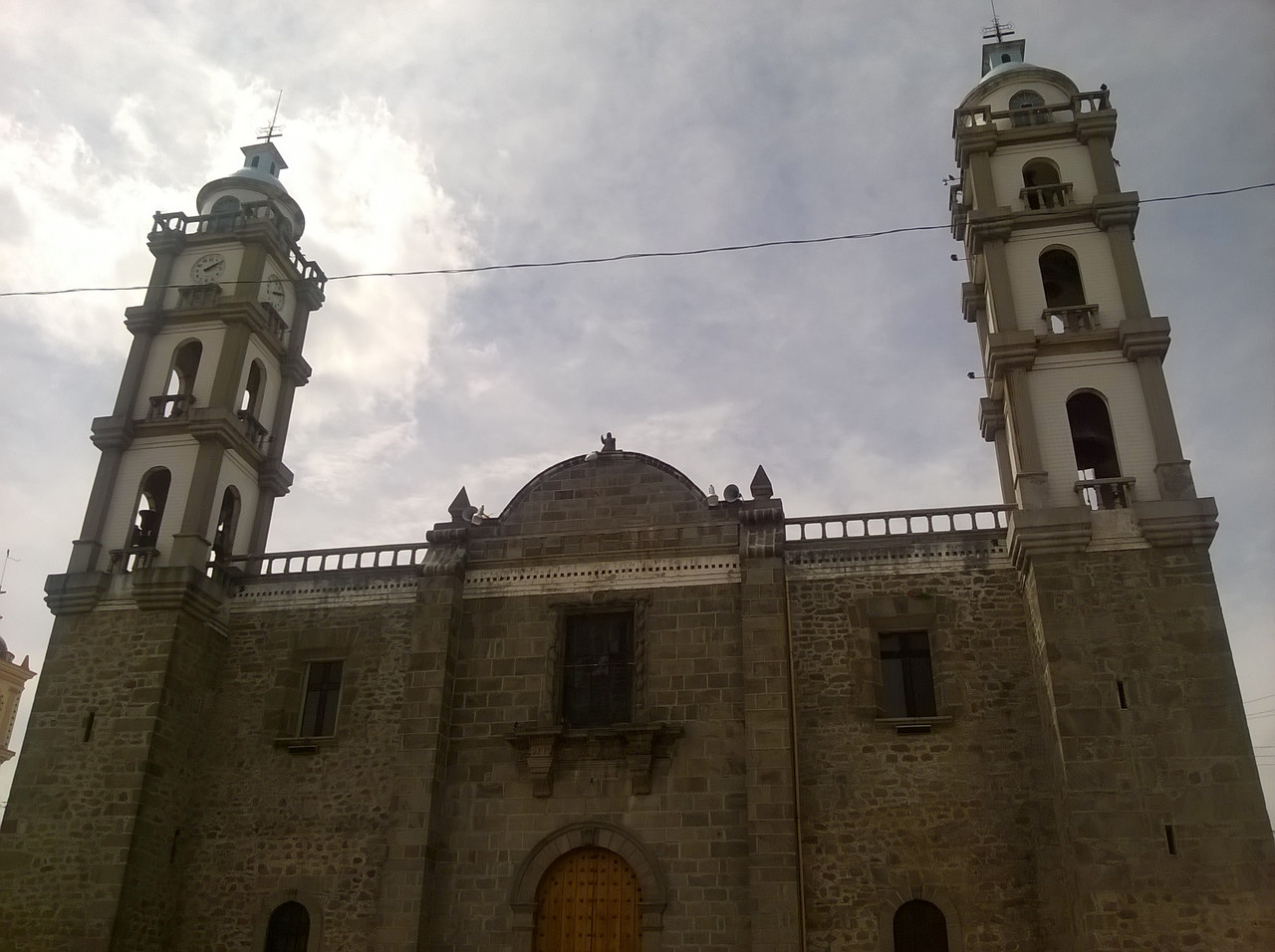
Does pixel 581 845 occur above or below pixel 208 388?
below

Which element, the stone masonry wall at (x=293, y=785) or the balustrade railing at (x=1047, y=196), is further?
the balustrade railing at (x=1047, y=196)

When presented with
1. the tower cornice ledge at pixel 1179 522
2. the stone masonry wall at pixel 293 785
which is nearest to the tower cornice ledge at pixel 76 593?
the stone masonry wall at pixel 293 785

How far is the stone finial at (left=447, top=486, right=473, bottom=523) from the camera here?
21.5 m

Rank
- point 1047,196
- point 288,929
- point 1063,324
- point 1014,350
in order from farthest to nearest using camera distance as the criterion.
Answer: point 1047,196
point 1063,324
point 1014,350
point 288,929

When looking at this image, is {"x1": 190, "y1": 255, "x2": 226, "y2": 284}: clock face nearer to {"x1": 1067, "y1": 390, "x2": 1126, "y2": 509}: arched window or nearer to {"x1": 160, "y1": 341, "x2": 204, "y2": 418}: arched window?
{"x1": 160, "y1": 341, "x2": 204, "y2": 418}: arched window

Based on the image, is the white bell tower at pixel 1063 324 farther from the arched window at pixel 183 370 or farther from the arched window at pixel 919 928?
the arched window at pixel 183 370

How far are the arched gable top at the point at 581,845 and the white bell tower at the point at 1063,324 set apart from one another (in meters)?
8.28

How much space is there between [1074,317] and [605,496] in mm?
9648

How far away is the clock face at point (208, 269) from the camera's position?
2536 centimetres

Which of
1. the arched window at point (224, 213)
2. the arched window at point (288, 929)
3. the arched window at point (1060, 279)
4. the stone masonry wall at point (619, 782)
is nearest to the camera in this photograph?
the stone masonry wall at point (619, 782)

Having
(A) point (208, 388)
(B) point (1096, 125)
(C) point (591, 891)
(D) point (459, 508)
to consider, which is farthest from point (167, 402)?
(B) point (1096, 125)

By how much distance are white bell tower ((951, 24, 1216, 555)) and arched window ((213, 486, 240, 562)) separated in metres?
16.1

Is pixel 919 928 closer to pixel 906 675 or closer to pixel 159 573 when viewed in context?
pixel 906 675

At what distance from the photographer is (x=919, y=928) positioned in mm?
16688
